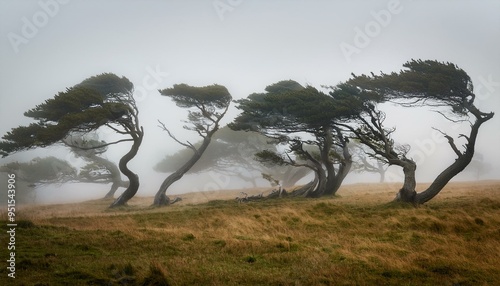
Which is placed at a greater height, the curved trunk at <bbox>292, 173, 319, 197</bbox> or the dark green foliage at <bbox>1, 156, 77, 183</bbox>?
the dark green foliage at <bbox>1, 156, 77, 183</bbox>

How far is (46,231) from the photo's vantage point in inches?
432

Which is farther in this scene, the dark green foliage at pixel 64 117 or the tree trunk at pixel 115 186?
the tree trunk at pixel 115 186

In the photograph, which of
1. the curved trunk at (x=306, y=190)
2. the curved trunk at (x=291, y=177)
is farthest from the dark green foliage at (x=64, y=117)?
the curved trunk at (x=291, y=177)

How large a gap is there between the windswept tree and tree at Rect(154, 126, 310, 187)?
2182 centimetres

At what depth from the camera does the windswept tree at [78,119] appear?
20.4 m

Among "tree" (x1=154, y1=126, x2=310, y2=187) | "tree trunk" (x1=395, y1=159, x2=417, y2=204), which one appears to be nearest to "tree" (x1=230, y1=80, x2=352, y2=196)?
"tree trunk" (x1=395, y1=159, x2=417, y2=204)

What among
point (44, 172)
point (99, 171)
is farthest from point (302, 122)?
point (44, 172)

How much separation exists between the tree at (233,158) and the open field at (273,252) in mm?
33433

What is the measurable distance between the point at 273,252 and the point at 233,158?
1649 inches

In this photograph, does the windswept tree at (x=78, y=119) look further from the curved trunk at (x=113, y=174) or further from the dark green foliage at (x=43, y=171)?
the dark green foliage at (x=43, y=171)

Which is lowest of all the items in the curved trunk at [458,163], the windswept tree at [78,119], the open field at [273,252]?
the open field at [273,252]

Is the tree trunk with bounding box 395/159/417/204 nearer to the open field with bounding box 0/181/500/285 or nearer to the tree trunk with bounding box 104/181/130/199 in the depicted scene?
the open field with bounding box 0/181/500/285

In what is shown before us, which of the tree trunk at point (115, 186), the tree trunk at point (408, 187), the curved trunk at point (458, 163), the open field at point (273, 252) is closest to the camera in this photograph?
the open field at point (273, 252)

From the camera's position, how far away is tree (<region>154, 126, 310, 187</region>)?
4700 centimetres
